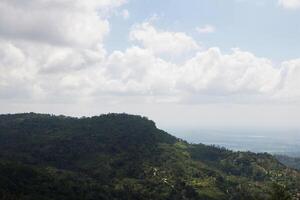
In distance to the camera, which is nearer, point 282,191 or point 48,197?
point 282,191

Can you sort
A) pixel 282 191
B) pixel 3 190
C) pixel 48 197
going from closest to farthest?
1. pixel 282 191
2. pixel 3 190
3. pixel 48 197

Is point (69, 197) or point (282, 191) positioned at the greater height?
point (282, 191)

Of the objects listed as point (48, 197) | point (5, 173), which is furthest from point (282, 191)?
point (5, 173)

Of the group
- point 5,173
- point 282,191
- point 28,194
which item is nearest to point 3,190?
point 28,194

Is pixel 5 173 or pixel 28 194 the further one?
pixel 5 173

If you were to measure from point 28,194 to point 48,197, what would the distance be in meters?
8.42

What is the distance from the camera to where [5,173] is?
198m

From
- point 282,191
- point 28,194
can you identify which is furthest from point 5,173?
point 282,191

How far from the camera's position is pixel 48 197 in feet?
613

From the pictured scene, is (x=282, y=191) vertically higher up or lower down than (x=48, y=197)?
higher up

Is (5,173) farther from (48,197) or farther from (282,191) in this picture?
(282,191)

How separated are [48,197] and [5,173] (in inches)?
1017

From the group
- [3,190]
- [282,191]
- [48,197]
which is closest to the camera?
[282,191]

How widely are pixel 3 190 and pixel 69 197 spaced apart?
109ft
